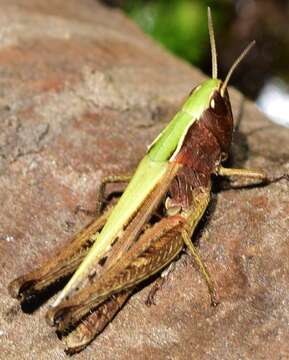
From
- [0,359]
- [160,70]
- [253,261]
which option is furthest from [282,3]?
[0,359]

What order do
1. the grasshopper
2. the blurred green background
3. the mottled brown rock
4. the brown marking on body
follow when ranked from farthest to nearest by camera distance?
the blurred green background < the brown marking on body < the grasshopper < the mottled brown rock

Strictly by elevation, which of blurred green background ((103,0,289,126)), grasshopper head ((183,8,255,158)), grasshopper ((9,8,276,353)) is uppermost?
grasshopper head ((183,8,255,158))

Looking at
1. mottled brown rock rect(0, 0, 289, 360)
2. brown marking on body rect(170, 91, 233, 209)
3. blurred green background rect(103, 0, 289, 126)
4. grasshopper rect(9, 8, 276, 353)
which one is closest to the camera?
mottled brown rock rect(0, 0, 289, 360)

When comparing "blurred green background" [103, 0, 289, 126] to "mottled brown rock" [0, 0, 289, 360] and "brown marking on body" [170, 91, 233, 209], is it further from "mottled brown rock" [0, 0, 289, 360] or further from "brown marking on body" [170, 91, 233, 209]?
"brown marking on body" [170, 91, 233, 209]

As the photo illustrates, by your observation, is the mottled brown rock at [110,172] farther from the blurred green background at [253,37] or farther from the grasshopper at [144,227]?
the blurred green background at [253,37]

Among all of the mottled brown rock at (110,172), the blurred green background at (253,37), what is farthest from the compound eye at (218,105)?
the blurred green background at (253,37)

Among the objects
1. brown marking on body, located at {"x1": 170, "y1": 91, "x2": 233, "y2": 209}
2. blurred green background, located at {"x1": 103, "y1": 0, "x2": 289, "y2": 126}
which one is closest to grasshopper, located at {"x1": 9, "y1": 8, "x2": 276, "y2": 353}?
brown marking on body, located at {"x1": 170, "y1": 91, "x2": 233, "y2": 209}

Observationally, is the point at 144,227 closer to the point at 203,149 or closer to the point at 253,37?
the point at 203,149

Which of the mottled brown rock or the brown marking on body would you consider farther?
the brown marking on body
